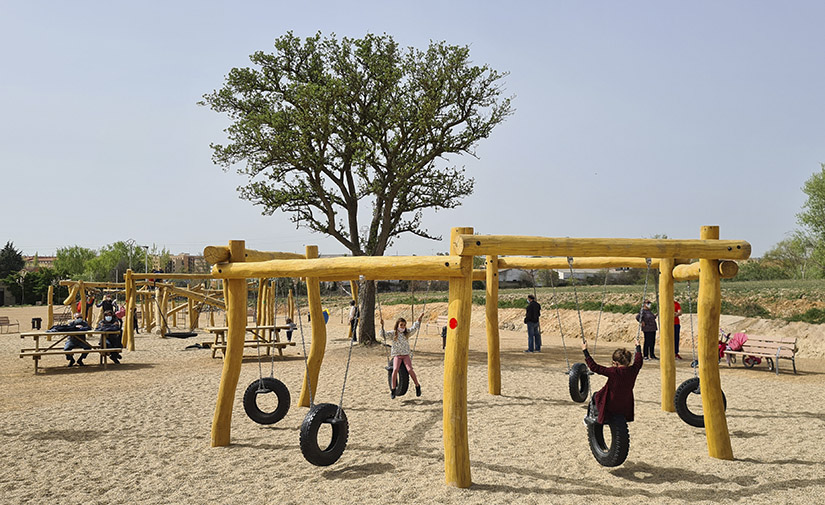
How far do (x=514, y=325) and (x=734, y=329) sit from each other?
10.9 meters

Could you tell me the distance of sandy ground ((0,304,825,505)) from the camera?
594 cm

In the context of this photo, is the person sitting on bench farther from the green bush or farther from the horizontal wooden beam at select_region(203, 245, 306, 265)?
the green bush

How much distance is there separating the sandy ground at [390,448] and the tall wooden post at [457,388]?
219 mm

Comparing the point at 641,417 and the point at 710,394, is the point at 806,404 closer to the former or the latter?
the point at 641,417

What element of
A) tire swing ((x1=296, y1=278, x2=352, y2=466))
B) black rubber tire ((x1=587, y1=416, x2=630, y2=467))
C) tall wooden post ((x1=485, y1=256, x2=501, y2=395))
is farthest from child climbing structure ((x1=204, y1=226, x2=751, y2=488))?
tall wooden post ((x1=485, y1=256, x2=501, y2=395))

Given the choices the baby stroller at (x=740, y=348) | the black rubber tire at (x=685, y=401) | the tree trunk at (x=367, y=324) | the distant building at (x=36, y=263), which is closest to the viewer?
the black rubber tire at (x=685, y=401)

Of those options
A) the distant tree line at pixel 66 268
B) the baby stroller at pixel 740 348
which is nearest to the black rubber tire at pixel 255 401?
the baby stroller at pixel 740 348

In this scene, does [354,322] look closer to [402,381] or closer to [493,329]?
[402,381]

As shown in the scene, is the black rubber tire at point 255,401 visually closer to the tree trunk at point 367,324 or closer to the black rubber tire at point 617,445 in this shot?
the black rubber tire at point 617,445

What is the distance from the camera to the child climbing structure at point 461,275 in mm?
6016

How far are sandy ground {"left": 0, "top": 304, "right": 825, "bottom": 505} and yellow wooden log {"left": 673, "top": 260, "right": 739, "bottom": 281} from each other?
2.03 m

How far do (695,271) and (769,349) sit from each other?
804 cm

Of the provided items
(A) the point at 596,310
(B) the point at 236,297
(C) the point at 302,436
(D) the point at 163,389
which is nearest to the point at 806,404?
(C) the point at 302,436

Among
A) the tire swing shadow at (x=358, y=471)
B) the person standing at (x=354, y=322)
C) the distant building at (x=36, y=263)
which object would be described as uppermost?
the distant building at (x=36, y=263)
